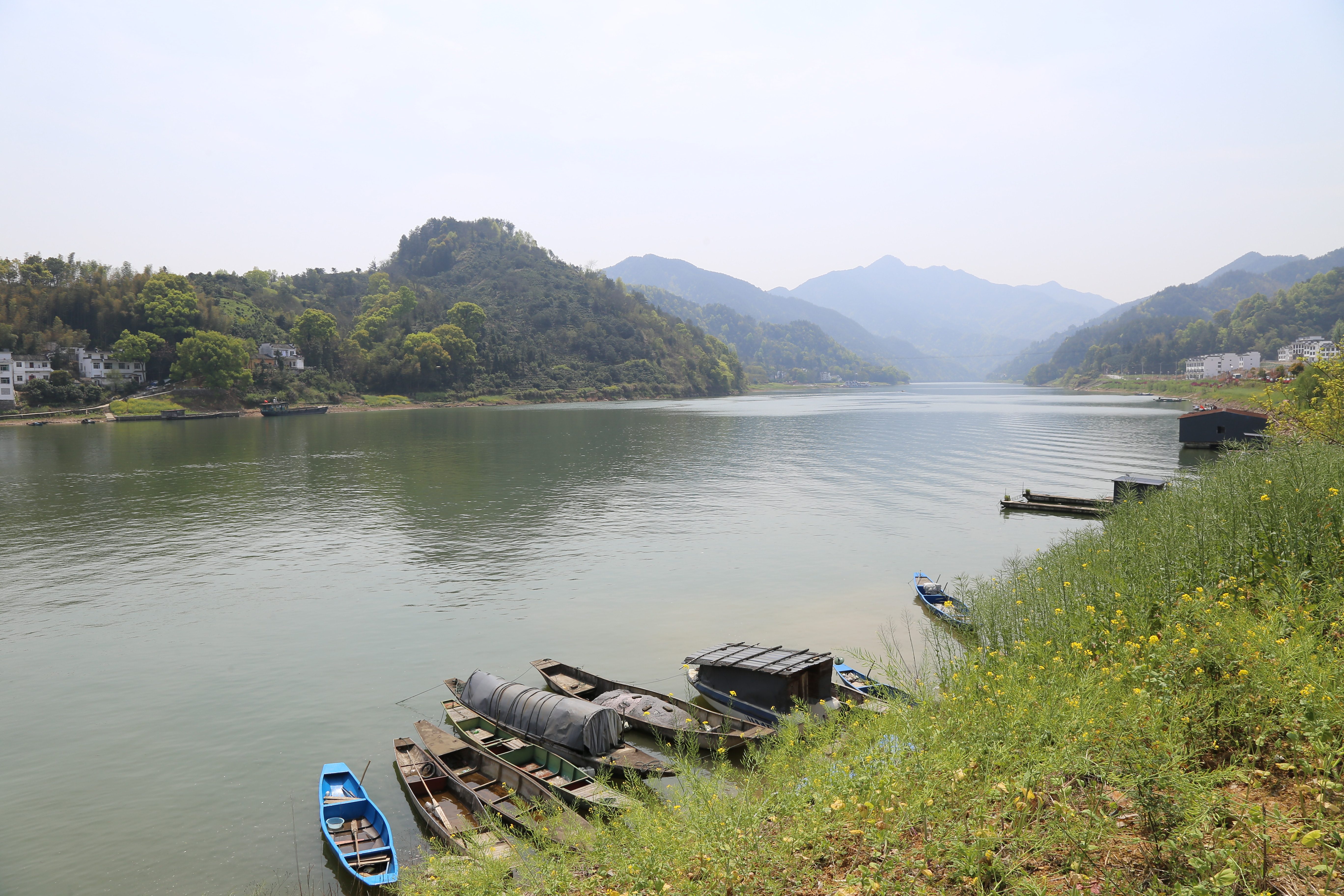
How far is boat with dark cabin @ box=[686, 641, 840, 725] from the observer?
19.5 m

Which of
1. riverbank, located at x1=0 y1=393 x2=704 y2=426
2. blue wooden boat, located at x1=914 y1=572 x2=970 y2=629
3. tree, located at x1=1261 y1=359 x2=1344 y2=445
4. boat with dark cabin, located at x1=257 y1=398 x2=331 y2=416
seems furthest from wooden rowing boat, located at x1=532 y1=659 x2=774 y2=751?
boat with dark cabin, located at x1=257 y1=398 x2=331 y2=416

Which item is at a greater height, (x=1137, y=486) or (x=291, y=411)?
(x=291, y=411)

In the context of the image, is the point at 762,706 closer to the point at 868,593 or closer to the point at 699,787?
the point at 699,787

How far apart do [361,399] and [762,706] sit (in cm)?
19022

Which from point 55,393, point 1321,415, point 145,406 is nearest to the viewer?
point 1321,415

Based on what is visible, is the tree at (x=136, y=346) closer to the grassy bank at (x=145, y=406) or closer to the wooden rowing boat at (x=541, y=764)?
the grassy bank at (x=145, y=406)

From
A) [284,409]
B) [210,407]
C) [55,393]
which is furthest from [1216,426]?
[55,393]

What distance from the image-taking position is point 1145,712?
10102 millimetres

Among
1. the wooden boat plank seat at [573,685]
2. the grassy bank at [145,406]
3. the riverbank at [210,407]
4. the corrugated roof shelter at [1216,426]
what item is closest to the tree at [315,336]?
the riverbank at [210,407]

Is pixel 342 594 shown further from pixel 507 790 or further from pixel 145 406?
pixel 145 406

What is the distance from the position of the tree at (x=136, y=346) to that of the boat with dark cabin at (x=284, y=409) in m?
24.7

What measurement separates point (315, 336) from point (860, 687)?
206 metres

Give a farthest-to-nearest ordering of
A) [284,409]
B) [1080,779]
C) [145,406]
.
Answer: [284,409] < [145,406] < [1080,779]

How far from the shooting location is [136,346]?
158 m
